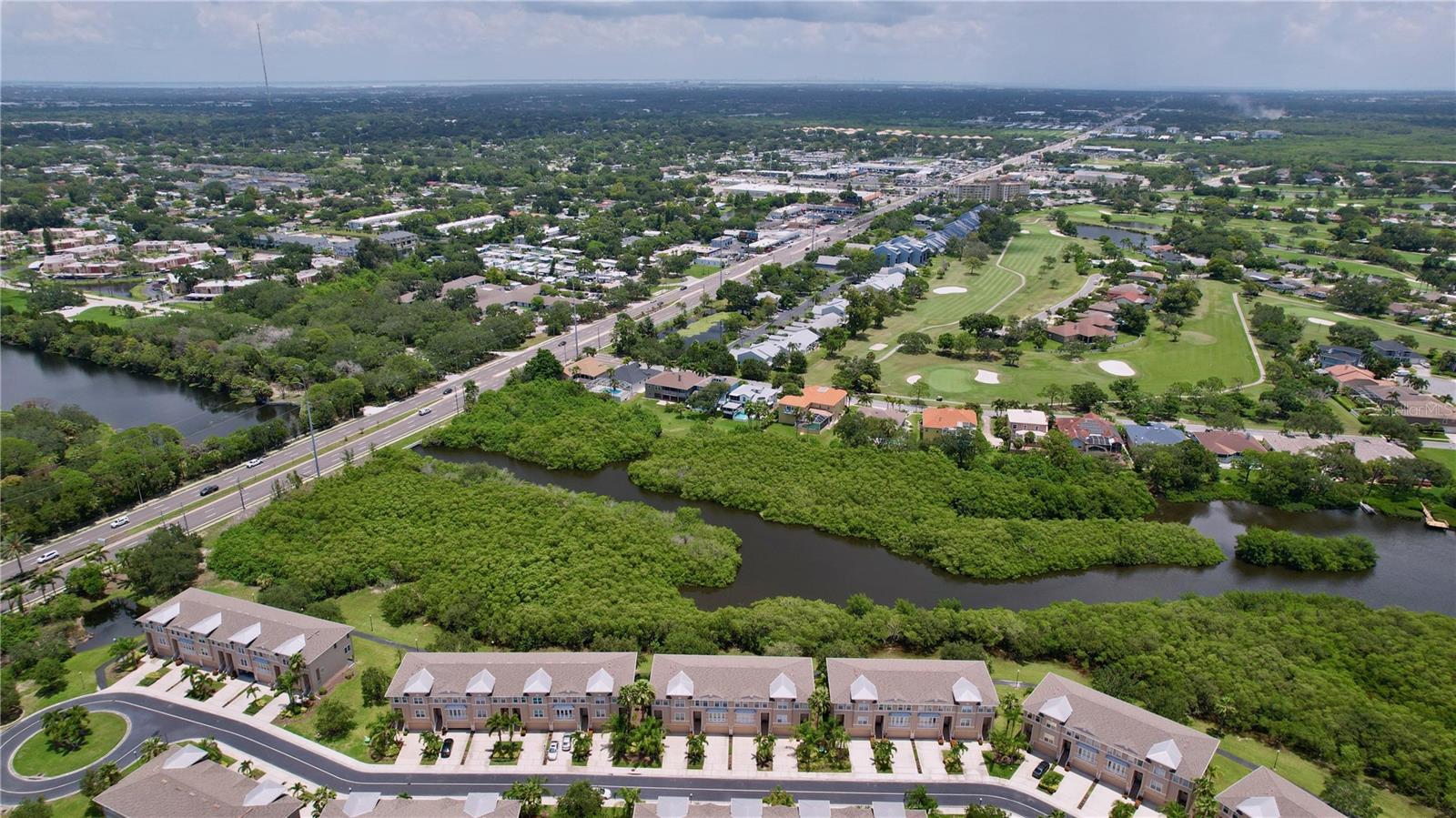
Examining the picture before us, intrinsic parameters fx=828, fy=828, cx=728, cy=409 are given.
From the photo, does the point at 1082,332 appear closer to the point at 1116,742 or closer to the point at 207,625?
the point at 1116,742

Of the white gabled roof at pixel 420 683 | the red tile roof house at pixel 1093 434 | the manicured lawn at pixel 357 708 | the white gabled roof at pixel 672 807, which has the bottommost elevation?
the manicured lawn at pixel 357 708

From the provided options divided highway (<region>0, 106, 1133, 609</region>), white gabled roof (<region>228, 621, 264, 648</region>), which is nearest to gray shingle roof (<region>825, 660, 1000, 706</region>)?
white gabled roof (<region>228, 621, 264, 648</region>)

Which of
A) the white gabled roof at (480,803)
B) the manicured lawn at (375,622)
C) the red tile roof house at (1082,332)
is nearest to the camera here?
the white gabled roof at (480,803)

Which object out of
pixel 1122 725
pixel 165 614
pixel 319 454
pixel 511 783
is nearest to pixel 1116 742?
pixel 1122 725

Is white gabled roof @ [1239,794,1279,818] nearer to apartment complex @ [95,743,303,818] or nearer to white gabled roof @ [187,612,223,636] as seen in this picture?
apartment complex @ [95,743,303,818]

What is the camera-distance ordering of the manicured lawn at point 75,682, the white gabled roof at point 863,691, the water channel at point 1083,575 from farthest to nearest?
the water channel at point 1083,575
the manicured lawn at point 75,682
the white gabled roof at point 863,691

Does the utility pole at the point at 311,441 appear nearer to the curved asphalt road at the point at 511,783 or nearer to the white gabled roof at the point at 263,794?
the curved asphalt road at the point at 511,783

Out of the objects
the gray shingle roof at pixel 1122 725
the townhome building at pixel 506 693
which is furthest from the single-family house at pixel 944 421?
the townhome building at pixel 506 693

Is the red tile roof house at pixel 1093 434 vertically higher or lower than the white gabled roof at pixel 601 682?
higher

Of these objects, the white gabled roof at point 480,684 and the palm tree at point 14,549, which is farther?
the palm tree at point 14,549
